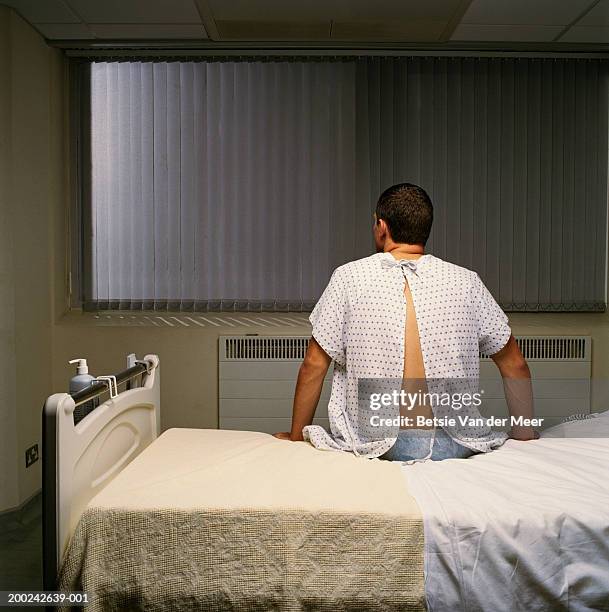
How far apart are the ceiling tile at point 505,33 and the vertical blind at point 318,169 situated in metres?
0.23

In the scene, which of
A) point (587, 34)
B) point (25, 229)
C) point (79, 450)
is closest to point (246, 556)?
point (79, 450)

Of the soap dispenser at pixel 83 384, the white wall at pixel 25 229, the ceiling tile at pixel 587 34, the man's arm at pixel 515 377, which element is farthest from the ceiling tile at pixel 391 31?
the soap dispenser at pixel 83 384

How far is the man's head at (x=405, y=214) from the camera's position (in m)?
1.88

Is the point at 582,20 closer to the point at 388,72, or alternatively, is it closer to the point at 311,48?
the point at 388,72

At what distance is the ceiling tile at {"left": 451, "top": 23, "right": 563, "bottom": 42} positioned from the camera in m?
3.13

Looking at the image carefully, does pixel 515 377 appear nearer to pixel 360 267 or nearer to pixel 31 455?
pixel 360 267

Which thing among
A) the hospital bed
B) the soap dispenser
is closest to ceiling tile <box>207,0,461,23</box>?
the soap dispenser

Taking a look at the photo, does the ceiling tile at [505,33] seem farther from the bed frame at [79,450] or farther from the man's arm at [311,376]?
the bed frame at [79,450]

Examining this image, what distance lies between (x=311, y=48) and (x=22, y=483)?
2.60 m

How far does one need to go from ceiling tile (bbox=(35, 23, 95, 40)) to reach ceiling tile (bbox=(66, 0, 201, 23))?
104mm

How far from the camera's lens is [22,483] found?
9.77ft

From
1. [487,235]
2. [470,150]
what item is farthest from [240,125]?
[487,235]

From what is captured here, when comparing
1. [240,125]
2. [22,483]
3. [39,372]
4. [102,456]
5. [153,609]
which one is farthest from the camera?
[240,125]

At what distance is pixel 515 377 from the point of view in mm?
1949
